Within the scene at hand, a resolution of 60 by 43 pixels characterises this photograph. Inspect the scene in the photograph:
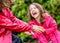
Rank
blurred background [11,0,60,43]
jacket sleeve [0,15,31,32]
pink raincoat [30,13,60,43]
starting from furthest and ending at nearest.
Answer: blurred background [11,0,60,43] → pink raincoat [30,13,60,43] → jacket sleeve [0,15,31,32]

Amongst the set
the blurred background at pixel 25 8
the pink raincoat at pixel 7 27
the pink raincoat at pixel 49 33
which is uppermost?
the pink raincoat at pixel 7 27

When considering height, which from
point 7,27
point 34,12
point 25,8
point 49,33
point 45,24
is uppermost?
point 7,27

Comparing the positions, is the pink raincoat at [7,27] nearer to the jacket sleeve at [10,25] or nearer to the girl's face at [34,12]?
the jacket sleeve at [10,25]

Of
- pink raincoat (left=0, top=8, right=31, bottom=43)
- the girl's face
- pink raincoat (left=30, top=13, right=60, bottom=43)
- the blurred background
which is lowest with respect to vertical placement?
the blurred background

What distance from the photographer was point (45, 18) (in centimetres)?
661

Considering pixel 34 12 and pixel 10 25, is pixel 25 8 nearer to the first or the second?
pixel 34 12

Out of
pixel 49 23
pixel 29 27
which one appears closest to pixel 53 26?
pixel 49 23

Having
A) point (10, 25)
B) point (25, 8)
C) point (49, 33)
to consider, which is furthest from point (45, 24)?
point (25, 8)

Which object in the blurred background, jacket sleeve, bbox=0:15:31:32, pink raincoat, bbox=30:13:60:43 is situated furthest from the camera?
the blurred background

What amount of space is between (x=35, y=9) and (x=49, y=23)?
0.37 metres

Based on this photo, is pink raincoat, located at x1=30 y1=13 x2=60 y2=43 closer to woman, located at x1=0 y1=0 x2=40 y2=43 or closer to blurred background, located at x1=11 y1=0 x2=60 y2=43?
woman, located at x1=0 y1=0 x2=40 y2=43

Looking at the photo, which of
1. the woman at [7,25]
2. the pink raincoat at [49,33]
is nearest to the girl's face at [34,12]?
the pink raincoat at [49,33]

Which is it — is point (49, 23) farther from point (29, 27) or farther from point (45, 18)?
point (29, 27)

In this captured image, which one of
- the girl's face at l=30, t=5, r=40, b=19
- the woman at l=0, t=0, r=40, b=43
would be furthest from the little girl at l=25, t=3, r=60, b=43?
the woman at l=0, t=0, r=40, b=43
